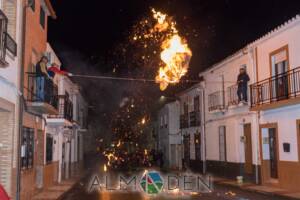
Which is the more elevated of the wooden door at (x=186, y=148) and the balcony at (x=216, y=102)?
the balcony at (x=216, y=102)

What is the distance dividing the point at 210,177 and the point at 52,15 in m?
13.9

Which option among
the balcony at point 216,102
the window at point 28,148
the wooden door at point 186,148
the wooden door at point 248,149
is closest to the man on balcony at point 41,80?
the window at point 28,148

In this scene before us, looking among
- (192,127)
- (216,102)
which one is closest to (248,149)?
(216,102)

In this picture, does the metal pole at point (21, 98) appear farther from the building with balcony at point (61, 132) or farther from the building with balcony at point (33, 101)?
the building with balcony at point (61, 132)

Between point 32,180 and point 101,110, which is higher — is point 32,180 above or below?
below

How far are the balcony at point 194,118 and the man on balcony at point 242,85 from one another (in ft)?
27.6

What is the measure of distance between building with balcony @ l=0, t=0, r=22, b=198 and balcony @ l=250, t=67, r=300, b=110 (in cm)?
1082

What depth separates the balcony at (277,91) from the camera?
18.2 meters

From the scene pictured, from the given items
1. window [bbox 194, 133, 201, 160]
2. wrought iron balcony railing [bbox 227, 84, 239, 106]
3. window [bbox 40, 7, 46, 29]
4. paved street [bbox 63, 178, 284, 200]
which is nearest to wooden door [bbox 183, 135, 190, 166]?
window [bbox 194, 133, 201, 160]

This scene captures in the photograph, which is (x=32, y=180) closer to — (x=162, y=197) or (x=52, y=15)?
→ (x=162, y=197)

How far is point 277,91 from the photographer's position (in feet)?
65.5

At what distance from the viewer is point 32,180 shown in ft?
54.2

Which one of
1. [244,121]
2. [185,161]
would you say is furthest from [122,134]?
[244,121]

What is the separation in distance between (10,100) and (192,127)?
22.3 meters
